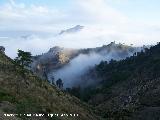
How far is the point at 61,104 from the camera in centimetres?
6556

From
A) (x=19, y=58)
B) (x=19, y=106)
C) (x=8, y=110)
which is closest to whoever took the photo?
(x=8, y=110)

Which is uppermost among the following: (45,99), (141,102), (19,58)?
(19,58)

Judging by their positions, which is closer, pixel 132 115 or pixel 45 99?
pixel 45 99

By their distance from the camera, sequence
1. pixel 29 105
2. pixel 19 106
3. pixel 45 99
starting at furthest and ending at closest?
pixel 45 99 < pixel 29 105 < pixel 19 106

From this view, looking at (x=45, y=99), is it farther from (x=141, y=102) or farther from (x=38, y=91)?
(x=141, y=102)

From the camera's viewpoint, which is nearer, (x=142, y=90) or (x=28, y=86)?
(x=28, y=86)

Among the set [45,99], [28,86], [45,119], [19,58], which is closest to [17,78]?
[28,86]

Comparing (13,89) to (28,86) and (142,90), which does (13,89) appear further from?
(142,90)

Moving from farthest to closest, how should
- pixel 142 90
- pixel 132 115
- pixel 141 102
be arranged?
pixel 142 90, pixel 141 102, pixel 132 115

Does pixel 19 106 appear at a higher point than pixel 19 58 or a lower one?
lower

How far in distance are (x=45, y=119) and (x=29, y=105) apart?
515 centimetres

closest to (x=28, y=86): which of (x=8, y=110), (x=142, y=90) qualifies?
(x=8, y=110)

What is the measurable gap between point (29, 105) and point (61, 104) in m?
14.4

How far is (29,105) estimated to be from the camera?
5166cm
